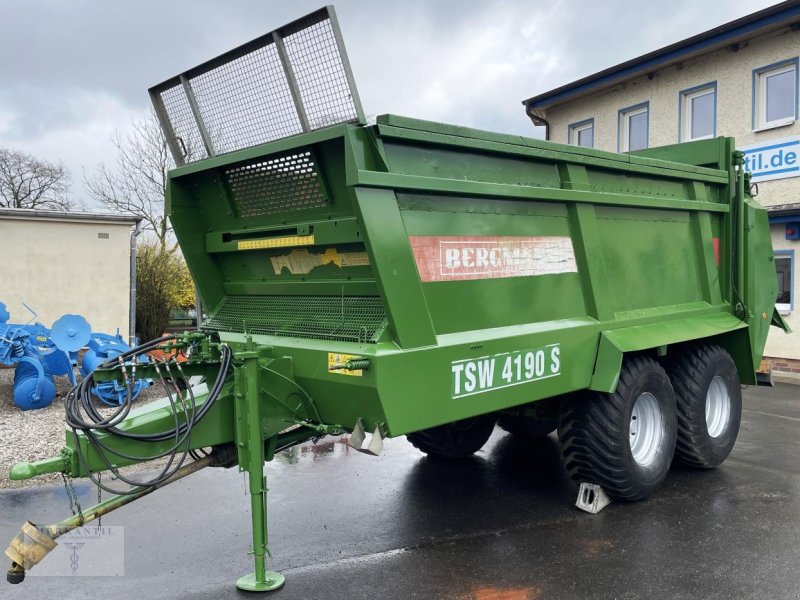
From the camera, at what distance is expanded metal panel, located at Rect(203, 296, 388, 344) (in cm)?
353

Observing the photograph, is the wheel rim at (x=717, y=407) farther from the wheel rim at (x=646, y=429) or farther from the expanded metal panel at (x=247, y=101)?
the expanded metal panel at (x=247, y=101)

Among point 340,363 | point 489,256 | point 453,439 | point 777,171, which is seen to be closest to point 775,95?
point 777,171

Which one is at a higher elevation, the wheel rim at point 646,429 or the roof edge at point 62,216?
the roof edge at point 62,216

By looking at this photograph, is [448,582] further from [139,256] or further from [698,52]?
[139,256]

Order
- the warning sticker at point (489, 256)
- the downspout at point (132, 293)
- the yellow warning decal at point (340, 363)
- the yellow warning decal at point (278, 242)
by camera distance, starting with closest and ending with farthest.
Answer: the yellow warning decal at point (340, 363), the warning sticker at point (489, 256), the yellow warning decal at point (278, 242), the downspout at point (132, 293)

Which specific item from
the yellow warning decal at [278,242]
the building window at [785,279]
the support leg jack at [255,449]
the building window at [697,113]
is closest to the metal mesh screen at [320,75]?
the yellow warning decal at [278,242]

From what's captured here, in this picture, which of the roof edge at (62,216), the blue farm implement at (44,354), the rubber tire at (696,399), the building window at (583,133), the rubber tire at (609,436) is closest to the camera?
the rubber tire at (609,436)

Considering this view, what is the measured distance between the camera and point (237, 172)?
4.06 metres

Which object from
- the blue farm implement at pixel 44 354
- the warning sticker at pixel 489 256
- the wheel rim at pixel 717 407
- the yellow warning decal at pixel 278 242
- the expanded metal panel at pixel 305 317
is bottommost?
the wheel rim at pixel 717 407

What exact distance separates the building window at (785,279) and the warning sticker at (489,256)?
26.1 ft

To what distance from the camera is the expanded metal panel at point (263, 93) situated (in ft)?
10.8

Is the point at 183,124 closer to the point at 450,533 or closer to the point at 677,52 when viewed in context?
the point at 450,533

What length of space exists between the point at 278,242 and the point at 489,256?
1277mm

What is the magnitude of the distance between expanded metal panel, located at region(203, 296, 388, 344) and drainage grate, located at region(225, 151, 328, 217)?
1.89 ft
